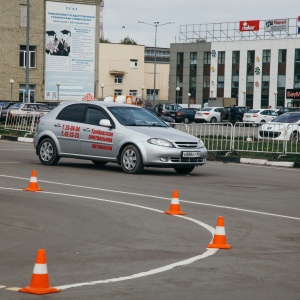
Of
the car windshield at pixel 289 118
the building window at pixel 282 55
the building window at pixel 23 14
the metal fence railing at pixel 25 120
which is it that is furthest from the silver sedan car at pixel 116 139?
the building window at pixel 282 55

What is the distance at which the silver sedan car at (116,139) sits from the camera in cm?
1912

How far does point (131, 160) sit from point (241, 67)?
8131cm

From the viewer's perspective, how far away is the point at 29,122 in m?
35.6

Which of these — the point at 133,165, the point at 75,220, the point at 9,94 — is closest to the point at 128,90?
the point at 9,94

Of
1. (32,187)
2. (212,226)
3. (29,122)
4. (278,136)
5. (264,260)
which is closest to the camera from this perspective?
(264,260)

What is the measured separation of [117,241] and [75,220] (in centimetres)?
190

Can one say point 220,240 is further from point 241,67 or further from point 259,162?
point 241,67

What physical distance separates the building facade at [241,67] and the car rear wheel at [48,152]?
6981 centimetres

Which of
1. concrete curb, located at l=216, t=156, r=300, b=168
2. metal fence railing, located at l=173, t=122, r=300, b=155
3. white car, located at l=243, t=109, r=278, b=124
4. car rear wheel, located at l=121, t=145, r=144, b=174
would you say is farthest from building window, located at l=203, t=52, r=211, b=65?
car rear wheel, located at l=121, t=145, r=144, b=174

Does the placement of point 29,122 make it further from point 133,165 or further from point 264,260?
point 264,260

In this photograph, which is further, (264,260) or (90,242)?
(90,242)

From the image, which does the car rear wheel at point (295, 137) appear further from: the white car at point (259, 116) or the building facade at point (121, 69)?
the building facade at point (121, 69)

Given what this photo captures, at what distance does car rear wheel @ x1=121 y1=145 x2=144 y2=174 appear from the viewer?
62.7 ft

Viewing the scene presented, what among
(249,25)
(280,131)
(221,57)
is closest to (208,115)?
(249,25)
